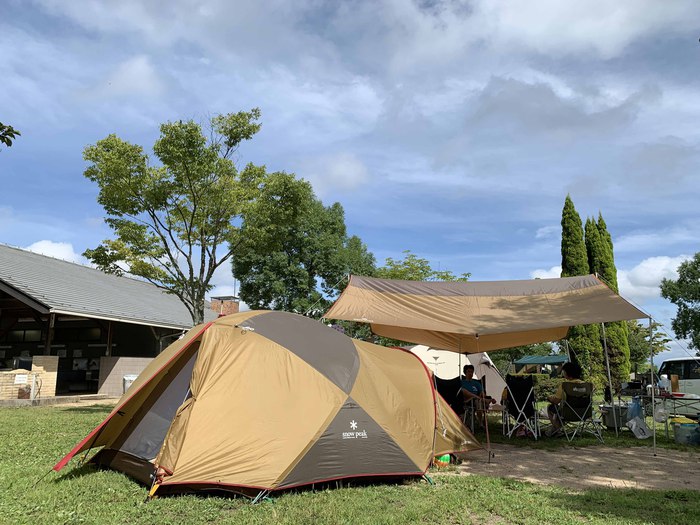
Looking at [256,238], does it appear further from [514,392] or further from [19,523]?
[19,523]

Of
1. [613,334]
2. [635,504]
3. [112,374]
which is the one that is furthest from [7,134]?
[613,334]

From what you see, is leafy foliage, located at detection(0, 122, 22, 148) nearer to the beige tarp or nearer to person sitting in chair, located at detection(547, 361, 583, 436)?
the beige tarp

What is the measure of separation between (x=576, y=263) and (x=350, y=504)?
1768cm

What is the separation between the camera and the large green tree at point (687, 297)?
26.6 meters

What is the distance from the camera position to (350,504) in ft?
15.0

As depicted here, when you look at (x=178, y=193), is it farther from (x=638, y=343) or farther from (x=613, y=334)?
(x=638, y=343)

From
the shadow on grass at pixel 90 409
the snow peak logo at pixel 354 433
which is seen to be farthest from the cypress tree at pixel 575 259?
the snow peak logo at pixel 354 433

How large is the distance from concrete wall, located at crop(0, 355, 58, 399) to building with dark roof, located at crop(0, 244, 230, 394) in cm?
92

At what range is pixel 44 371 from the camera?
45.0ft

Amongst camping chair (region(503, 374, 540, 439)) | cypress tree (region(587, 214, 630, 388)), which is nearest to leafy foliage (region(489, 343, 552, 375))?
cypress tree (region(587, 214, 630, 388))

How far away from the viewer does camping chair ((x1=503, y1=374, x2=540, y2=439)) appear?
350 inches

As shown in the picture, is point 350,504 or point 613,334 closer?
point 350,504

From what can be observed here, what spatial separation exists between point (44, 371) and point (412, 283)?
34.0 ft

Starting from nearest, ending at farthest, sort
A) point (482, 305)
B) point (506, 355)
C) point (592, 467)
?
point (592, 467), point (482, 305), point (506, 355)
